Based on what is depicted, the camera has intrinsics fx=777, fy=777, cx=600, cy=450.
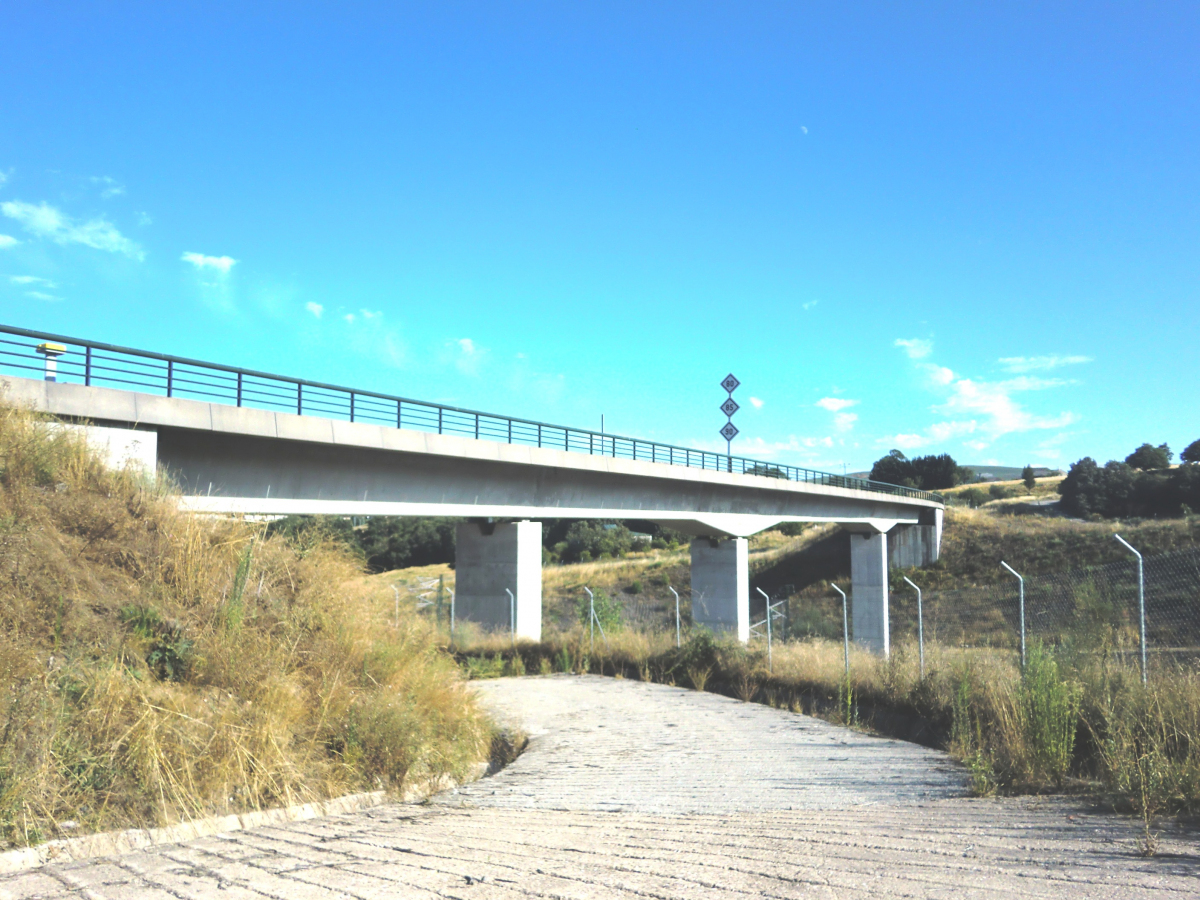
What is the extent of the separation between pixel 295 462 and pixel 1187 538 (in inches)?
2084

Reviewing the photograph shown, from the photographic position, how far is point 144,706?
7.12m

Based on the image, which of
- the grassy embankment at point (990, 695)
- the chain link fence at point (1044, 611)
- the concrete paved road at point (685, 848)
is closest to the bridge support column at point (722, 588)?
the chain link fence at point (1044, 611)

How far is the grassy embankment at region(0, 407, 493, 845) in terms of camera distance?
6.40m

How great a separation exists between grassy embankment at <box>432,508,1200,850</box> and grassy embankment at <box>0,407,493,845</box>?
20.8 feet

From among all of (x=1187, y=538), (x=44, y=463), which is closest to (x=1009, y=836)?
(x=44, y=463)

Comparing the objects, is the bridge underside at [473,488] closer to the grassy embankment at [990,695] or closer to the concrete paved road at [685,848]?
the grassy embankment at [990,695]

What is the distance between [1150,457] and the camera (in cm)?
10544

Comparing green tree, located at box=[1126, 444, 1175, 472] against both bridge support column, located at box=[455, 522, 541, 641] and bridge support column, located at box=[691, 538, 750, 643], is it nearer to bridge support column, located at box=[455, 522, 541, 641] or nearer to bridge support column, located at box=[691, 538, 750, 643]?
bridge support column, located at box=[691, 538, 750, 643]

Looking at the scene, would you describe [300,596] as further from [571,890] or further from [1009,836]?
[1009,836]

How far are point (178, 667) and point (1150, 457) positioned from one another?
12535 centimetres

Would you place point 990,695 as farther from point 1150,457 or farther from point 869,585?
point 1150,457

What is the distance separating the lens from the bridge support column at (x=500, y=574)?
27.1 metres

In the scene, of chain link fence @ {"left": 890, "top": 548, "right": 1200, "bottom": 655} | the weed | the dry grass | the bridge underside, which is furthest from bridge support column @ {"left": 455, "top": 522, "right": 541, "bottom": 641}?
chain link fence @ {"left": 890, "top": 548, "right": 1200, "bottom": 655}

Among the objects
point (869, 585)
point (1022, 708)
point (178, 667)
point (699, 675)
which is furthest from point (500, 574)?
point (869, 585)
